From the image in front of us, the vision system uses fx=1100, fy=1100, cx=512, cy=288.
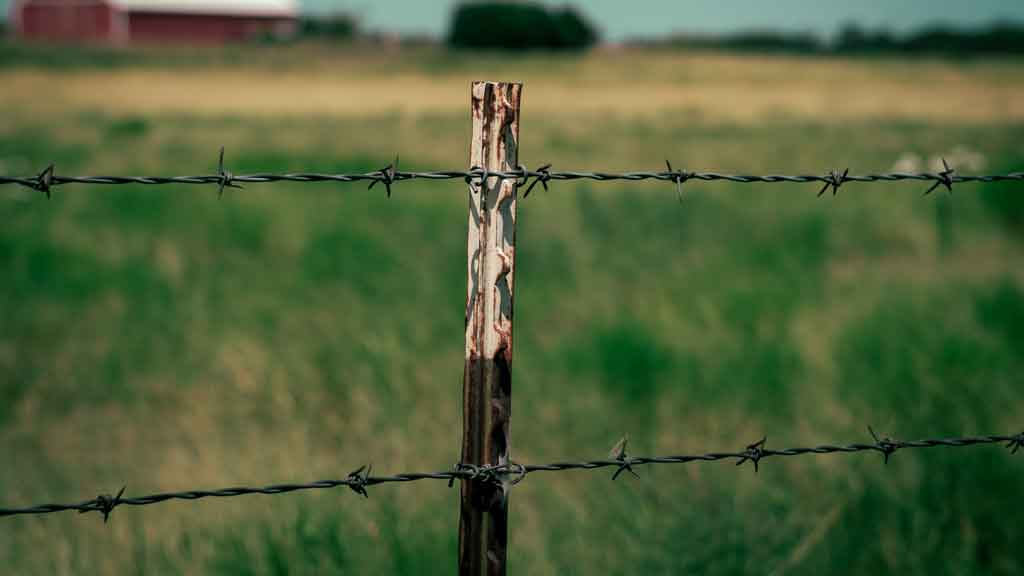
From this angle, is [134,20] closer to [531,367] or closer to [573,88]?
[573,88]

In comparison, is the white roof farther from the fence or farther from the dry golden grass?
the fence

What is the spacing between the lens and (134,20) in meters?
75.7

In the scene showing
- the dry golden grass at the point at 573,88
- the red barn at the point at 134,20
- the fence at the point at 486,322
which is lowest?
the fence at the point at 486,322

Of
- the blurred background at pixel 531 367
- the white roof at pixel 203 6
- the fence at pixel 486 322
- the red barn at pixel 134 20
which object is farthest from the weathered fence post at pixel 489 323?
the white roof at pixel 203 6

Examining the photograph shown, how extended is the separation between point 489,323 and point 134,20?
80.2 m

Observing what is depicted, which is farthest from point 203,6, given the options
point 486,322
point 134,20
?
point 486,322

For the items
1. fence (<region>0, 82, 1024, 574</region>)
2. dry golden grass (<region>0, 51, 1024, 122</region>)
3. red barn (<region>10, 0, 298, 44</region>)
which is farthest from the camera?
red barn (<region>10, 0, 298, 44</region>)

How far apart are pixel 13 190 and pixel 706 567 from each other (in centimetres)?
1025

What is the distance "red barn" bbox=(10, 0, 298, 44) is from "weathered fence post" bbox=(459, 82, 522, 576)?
252 ft

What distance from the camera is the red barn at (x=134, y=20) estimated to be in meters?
75.4

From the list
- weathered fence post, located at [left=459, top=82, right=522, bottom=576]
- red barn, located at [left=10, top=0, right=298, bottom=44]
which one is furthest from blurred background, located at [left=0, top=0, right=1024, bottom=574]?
red barn, located at [left=10, top=0, right=298, bottom=44]

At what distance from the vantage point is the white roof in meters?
76.0

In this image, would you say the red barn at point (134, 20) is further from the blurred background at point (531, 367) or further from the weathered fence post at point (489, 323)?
the weathered fence post at point (489, 323)

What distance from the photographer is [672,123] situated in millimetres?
28469
